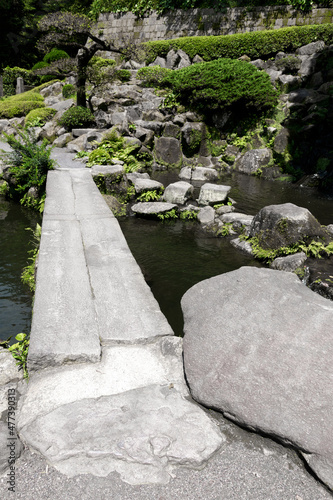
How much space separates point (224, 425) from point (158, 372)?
74 cm

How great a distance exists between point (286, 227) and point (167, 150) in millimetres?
9018

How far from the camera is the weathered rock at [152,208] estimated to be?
9.59 metres

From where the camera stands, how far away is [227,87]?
16453 mm

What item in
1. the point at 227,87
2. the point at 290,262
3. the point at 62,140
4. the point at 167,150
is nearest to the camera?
the point at 290,262

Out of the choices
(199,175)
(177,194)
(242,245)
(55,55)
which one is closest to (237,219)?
(242,245)

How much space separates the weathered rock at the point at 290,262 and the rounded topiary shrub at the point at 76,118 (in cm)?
1191

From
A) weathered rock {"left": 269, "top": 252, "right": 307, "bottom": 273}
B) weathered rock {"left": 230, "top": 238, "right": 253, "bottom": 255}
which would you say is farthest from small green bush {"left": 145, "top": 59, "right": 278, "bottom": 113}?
weathered rock {"left": 269, "top": 252, "right": 307, "bottom": 273}

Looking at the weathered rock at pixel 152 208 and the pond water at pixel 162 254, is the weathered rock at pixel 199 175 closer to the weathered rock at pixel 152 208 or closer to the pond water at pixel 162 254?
the pond water at pixel 162 254

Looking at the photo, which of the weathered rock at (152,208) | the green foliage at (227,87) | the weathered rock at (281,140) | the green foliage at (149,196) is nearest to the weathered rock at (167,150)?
the green foliage at (227,87)

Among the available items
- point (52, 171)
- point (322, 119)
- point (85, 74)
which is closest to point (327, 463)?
point (52, 171)

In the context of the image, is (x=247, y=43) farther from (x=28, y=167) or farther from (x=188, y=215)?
(x=28, y=167)

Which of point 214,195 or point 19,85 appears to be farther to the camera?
point 19,85

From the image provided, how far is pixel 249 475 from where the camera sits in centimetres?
238

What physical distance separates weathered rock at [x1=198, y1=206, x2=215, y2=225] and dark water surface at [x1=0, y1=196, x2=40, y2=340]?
4178 mm
